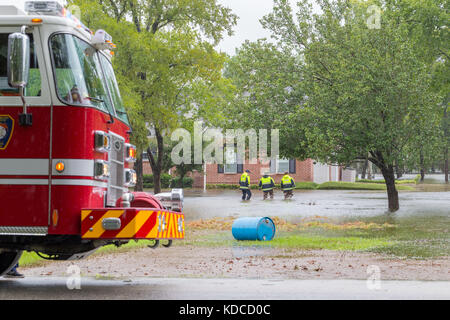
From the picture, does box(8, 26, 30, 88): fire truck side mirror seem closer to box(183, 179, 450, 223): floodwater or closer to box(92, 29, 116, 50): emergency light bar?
box(92, 29, 116, 50): emergency light bar

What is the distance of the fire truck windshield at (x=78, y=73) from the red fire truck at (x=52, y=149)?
1 centimetres

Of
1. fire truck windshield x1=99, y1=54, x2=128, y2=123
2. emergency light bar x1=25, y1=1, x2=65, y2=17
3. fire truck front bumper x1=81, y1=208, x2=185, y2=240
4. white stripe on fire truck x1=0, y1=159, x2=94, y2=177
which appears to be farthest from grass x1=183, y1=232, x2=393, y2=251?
emergency light bar x1=25, y1=1, x2=65, y2=17

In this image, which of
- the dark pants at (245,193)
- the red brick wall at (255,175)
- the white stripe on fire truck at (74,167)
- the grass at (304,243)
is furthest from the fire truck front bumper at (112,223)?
the red brick wall at (255,175)

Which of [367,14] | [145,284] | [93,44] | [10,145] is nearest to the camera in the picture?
[10,145]

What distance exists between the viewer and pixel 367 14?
24.6 metres

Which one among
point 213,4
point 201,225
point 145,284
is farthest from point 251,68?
point 145,284

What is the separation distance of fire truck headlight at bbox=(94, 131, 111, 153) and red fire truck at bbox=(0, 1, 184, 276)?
0.01m

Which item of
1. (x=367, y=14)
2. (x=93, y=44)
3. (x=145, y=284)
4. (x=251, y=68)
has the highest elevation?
(x=367, y=14)

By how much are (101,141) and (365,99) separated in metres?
15.4

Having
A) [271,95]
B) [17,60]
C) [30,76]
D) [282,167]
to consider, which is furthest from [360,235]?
[282,167]

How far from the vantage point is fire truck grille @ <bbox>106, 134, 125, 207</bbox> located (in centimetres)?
880
